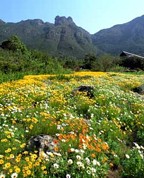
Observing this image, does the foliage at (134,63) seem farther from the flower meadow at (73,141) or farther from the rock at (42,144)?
the rock at (42,144)

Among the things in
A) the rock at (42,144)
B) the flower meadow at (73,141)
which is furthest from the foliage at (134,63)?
the rock at (42,144)

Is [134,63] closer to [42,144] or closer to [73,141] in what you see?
[73,141]

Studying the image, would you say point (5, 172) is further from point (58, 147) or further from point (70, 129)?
point (70, 129)

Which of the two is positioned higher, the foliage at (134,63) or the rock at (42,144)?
the rock at (42,144)

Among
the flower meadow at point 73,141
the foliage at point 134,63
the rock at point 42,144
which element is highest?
the rock at point 42,144

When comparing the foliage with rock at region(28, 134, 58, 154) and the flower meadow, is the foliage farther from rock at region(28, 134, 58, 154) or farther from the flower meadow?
rock at region(28, 134, 58, 154)

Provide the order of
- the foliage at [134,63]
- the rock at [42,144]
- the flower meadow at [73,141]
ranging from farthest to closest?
the foliage at [134,63] < the rock at [42,144] < the flower meadow at [73,141]

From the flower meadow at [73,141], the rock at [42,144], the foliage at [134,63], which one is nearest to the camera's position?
the flower meadow at [73,141]

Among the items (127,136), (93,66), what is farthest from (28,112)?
(93,66)

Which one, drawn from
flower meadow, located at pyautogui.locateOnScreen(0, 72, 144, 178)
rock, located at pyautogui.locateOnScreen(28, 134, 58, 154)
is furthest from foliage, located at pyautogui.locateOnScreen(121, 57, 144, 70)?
rock, located at pyautogui.locateOnScreen(28, 134, 58, 154)

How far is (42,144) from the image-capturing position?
8.26m

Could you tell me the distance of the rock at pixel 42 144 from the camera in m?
8.15

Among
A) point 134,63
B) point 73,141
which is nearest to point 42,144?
point 73,141

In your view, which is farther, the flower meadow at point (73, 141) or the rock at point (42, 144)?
the rock at point (42, 144)
